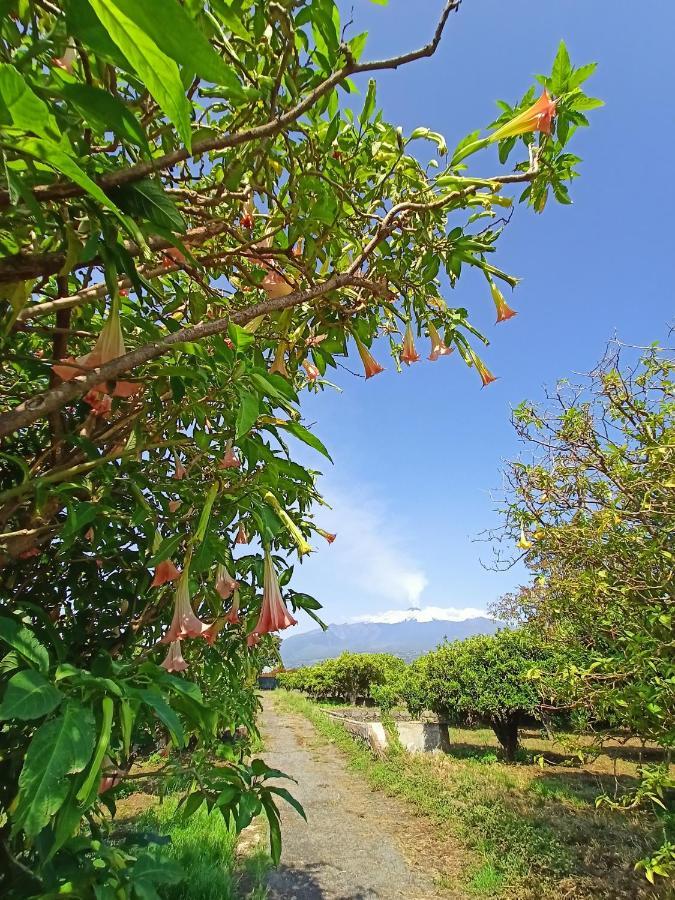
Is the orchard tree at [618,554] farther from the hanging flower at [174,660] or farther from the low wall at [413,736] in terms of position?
the low wall at [413,736]

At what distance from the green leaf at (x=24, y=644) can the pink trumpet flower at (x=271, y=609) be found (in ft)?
2.00

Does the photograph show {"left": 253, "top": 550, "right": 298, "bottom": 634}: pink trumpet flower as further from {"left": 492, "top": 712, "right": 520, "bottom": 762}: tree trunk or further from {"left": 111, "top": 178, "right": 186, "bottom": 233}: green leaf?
{"left": 492, "top": 712, "right": 520, "bottom": 762}: tree trunk

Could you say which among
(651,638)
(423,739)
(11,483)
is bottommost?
(423,739)

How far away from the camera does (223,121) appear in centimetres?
147

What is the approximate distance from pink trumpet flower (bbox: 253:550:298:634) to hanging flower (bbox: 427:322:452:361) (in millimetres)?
909

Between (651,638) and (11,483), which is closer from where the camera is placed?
(11,483)

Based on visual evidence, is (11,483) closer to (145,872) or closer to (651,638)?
(145,872)

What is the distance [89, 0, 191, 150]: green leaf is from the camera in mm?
277

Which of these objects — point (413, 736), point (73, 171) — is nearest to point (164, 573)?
point (73, 171)

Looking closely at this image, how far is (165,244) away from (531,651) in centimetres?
1106

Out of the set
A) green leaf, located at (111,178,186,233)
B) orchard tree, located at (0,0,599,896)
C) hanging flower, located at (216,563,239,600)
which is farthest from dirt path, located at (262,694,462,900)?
green leaf, located at (111,178,186,233)

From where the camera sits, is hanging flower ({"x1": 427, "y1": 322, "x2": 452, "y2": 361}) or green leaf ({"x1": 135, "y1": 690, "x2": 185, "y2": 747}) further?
hanging flower ({"x1": 427, "y1": 322, "x2": 452, "y2": 361})

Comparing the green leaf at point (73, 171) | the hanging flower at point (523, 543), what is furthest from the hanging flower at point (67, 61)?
the hanging flower at point (523, 543)

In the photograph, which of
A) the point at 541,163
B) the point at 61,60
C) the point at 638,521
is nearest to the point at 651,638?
the point at 638,521
